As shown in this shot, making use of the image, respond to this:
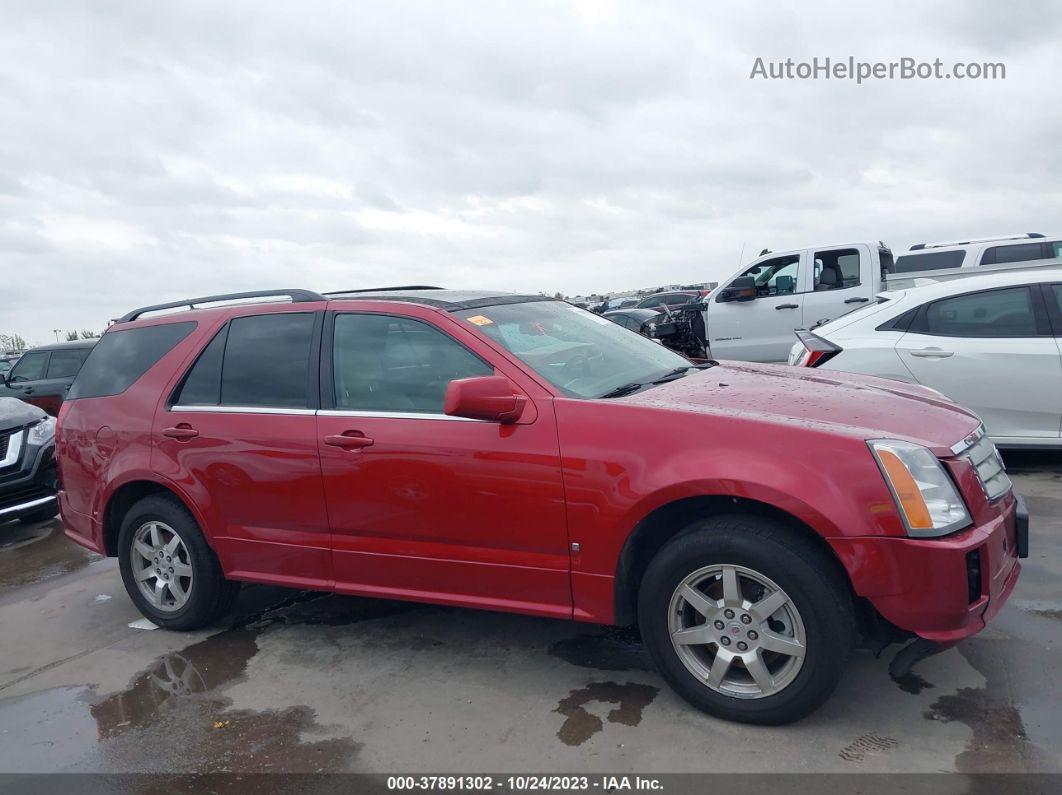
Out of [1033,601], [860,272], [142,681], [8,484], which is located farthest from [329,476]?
[860,272]

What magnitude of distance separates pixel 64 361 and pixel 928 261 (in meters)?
13.4

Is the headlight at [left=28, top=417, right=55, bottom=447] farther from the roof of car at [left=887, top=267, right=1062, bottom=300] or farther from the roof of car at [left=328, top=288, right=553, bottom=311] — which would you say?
the roof of car at [left=887, top=267, right=1062, bottom=300]

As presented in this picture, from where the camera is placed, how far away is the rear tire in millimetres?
4371

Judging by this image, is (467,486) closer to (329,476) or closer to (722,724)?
(329,476)

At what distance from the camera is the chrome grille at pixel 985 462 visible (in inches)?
124

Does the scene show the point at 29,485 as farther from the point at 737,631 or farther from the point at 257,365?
the point at 737,631

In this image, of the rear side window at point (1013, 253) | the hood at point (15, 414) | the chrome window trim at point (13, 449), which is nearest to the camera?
the chrome window trim at point (13, 449)

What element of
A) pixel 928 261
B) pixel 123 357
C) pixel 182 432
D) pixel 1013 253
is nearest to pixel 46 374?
pixel 123 357

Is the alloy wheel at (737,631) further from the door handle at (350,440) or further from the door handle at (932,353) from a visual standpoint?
the door handle at (932,353)

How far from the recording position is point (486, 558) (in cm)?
354

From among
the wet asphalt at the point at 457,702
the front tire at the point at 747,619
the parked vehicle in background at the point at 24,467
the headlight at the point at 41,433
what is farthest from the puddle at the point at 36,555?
the front tire at the point at 747,619

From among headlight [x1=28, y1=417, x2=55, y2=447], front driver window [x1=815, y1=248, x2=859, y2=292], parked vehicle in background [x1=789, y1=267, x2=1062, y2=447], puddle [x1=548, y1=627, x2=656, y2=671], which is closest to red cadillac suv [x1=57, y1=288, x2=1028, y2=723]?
puddle [x1=548, y1=627, x2=656, y2=671]

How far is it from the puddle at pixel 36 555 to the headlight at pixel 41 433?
2.63ft

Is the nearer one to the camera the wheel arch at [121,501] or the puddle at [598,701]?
the puddle at [598,701]
